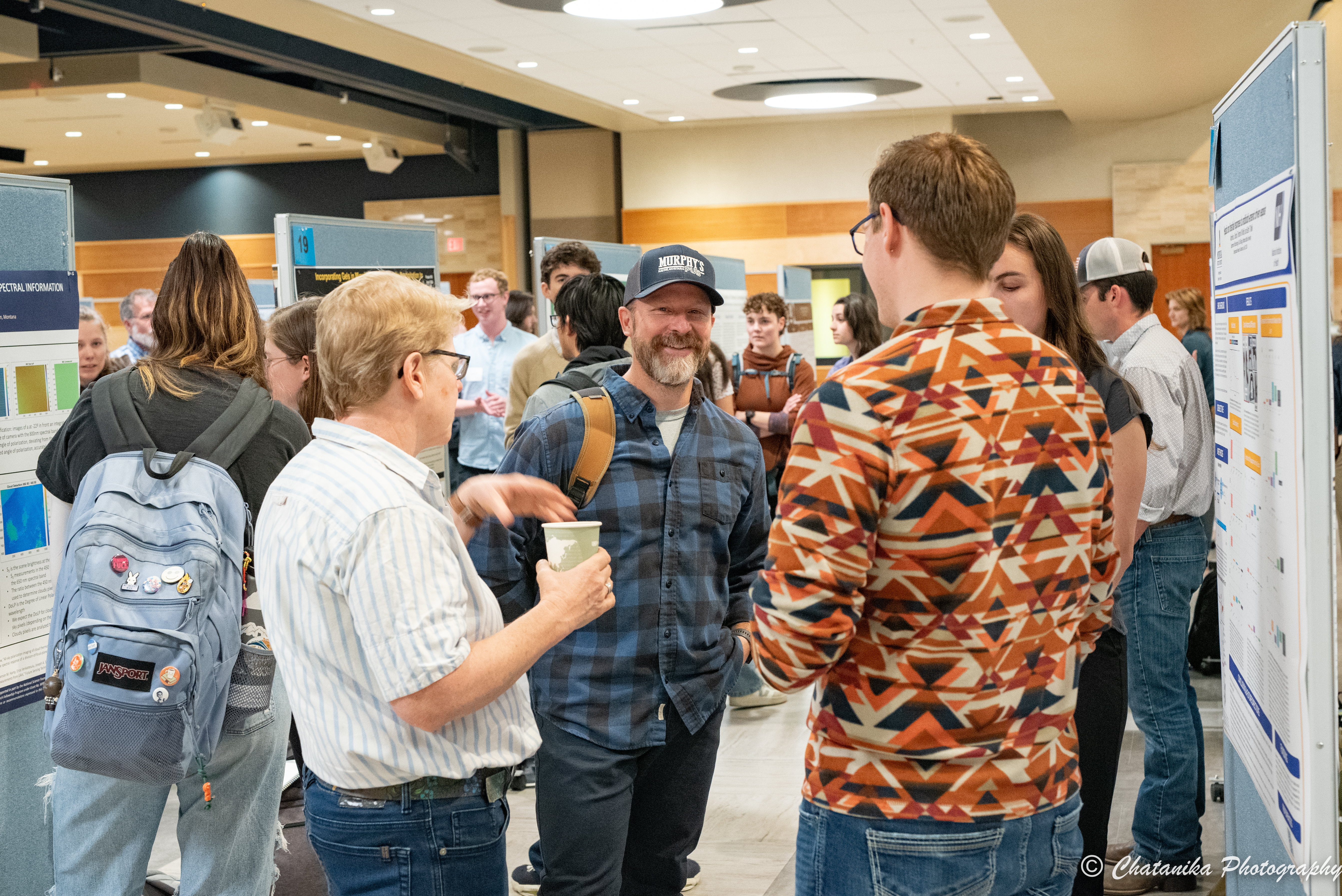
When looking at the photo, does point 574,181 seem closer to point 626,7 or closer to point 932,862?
point 626,7

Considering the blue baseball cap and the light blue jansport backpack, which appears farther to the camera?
the blue baseball cap

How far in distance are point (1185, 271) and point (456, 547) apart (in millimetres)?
13246

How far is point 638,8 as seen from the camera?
26.2 feet

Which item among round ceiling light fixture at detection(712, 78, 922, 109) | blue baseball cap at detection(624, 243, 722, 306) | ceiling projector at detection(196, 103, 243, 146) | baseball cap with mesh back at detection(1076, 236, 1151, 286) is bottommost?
blue baseball cap at detection(624, 243, 722, 306)

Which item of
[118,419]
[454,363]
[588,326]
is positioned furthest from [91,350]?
[454,363]

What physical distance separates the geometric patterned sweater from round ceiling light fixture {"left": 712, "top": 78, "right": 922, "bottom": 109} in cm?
1032

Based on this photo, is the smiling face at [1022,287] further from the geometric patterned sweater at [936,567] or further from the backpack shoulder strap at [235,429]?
the backpack shoulder strap at [235,429]

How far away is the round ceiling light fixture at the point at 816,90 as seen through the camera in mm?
11258

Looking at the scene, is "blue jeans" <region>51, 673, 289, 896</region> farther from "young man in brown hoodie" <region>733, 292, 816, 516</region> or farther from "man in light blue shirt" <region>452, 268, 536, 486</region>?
"young man in brown hoodie" <region>733, 292, 816, 516</region>

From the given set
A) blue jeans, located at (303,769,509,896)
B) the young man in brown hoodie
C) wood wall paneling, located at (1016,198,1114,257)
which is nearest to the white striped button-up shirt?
blue jeans, located at (303,769,509,896)

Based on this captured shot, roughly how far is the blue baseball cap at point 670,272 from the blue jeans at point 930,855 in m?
1.23

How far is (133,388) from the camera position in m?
2.34

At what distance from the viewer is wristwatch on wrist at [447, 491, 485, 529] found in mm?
1916

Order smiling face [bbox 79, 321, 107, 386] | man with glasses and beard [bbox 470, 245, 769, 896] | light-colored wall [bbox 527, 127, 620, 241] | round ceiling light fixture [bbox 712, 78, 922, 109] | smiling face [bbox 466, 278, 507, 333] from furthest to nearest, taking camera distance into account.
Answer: light-colored wall [bbox 527, 127, 620, 241]
round ceiling light fixture [bbox 712, 78, 922, 109]
smiling face [bbox 466, 278, 507, 333]
smiling face [bbox 79, 321, 107, 386]
man with glasses and beard [bbox 470, 245, 769, 896]
